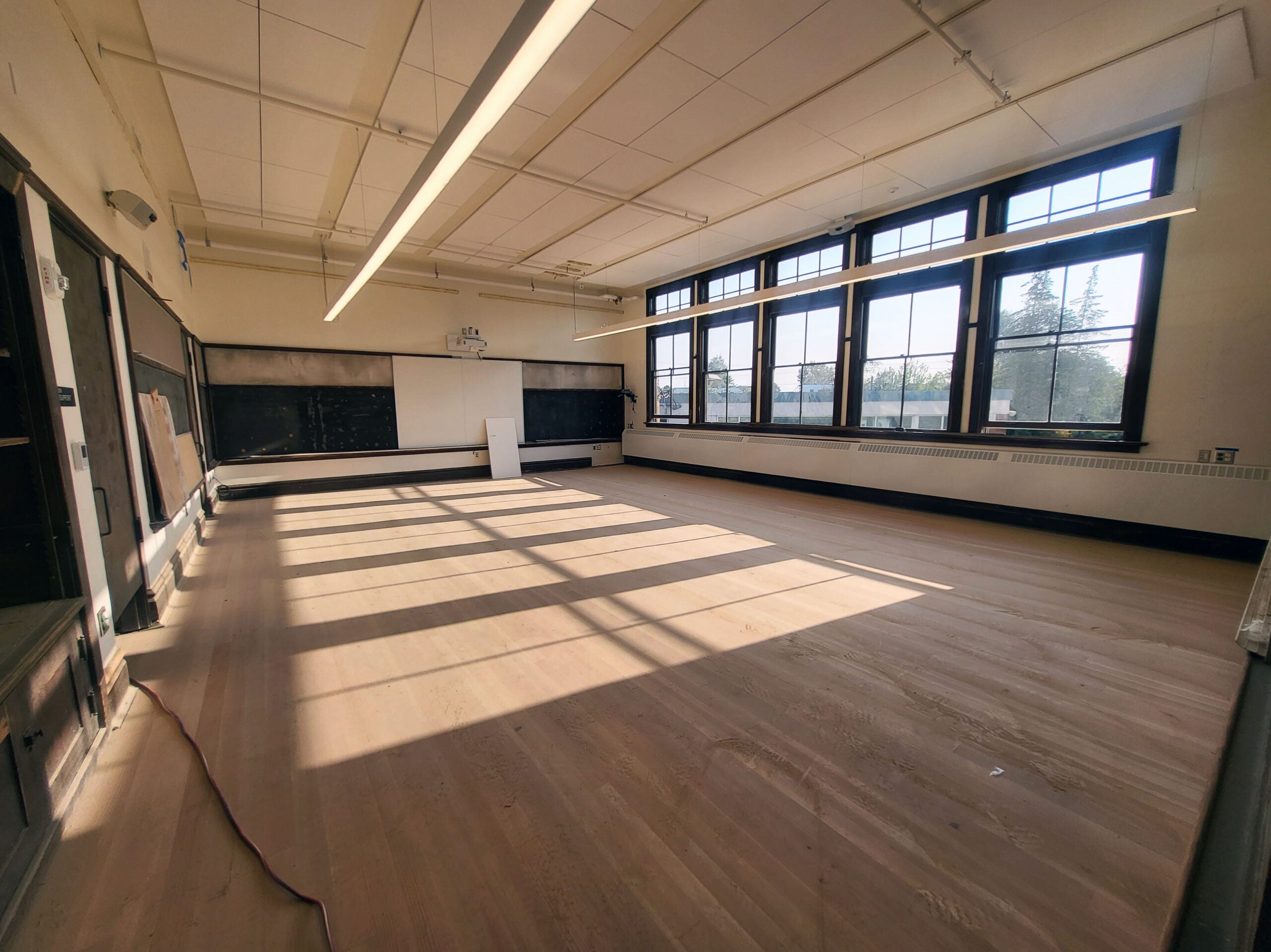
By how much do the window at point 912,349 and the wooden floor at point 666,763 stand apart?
7.97 ft

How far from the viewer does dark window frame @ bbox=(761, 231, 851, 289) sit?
5875 mm

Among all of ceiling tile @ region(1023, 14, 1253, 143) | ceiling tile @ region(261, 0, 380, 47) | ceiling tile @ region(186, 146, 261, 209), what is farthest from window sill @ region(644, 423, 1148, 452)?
ceiling tile @ region(186, 146, 261, 209)

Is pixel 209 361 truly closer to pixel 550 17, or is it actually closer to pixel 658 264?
pixel 658 264

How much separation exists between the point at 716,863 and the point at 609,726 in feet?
2.14

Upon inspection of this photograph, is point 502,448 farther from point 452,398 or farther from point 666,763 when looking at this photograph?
point 666,763

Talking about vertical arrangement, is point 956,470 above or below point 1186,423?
below

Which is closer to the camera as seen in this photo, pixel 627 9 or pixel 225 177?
pixel 627 9

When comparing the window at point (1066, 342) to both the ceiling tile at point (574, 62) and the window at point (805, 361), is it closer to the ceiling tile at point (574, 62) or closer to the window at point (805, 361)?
the window at point (805, 361)

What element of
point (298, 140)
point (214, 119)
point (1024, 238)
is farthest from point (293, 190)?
point (1024, 238)

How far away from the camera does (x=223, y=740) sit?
178 centimetres

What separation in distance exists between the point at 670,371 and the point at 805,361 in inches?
114

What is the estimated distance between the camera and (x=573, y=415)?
9.15m

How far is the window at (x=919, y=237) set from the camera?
4.98 m

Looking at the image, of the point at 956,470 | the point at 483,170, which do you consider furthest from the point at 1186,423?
the point at 483,170
